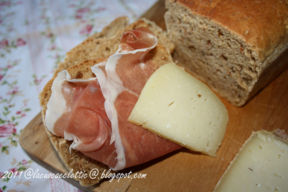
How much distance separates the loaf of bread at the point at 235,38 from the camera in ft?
7.31

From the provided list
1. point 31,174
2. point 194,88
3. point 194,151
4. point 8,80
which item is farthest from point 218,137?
point 8,80

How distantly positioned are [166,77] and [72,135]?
1.08 metres

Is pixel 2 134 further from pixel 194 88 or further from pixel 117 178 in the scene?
pixel 194 88

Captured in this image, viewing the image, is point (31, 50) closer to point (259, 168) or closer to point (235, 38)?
point (235, 38)

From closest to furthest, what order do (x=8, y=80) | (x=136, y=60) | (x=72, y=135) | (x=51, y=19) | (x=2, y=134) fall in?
1. (x=72, y=135)
2. (x=136, y=60)
3. (x=2, y=134)
4. (x=8, y=80)
5. (x=51, y=19)

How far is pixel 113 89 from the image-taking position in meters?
2.33

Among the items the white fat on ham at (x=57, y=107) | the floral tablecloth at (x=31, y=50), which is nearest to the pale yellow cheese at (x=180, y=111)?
the white fat on ham at (x=57, y=107)

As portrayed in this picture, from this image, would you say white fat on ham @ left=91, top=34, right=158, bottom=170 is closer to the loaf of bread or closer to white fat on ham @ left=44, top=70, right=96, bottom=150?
white fat on ham @ left=44, top=70, right=96, bottom=150

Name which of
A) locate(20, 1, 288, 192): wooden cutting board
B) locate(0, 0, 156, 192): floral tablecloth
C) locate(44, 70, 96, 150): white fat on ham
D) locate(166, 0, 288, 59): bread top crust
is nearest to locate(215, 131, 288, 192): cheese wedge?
locate(20, 1, 288, 192): wooden cutting board

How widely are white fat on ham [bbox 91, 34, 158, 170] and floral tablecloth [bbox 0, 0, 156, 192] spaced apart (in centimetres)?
72

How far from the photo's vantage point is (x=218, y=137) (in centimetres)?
242

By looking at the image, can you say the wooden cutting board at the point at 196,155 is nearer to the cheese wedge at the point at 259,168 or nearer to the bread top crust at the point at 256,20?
the cheese wedge at the point at 259,168

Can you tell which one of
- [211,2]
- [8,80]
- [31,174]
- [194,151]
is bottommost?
[31,174]

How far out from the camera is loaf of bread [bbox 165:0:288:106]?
87.7 inches
